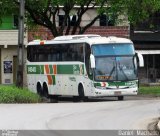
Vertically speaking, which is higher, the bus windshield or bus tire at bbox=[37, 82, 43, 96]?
the bus windshield

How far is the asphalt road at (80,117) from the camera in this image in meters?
18.2

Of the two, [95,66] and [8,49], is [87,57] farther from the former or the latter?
[8,49]

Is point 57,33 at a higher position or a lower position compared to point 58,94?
higher

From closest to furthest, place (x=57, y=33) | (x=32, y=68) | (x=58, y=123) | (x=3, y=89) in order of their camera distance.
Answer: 1. (x=58, y=123)
2. (x=3, y=89)
3. (x=32, y=68)
4. (x=57, y=33)

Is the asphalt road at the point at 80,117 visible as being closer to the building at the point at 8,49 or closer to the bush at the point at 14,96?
the bush at the point at 14,96

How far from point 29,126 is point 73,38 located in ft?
54.1

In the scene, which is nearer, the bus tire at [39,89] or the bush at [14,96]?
the bush at [14,96]

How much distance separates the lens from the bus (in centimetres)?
3216

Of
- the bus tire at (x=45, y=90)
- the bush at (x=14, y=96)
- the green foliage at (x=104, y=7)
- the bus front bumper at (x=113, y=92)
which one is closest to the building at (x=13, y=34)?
the green foliage at (x=104, y=7)

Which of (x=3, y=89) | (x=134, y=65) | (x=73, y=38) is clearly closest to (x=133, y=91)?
(x=134, y=65)

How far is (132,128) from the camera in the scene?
58.5 feet

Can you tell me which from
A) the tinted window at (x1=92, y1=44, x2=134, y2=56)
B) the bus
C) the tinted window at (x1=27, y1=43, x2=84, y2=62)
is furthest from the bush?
the tinted window at (x1=92, y1=44, x2=134, y2=56)

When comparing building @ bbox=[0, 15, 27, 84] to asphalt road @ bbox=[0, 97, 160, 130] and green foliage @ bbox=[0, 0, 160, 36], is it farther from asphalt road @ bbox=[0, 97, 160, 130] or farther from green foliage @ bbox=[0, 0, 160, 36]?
asphalt road @ bbox=[0, 97, 160, 130]

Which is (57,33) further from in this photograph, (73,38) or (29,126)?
(29,126)
